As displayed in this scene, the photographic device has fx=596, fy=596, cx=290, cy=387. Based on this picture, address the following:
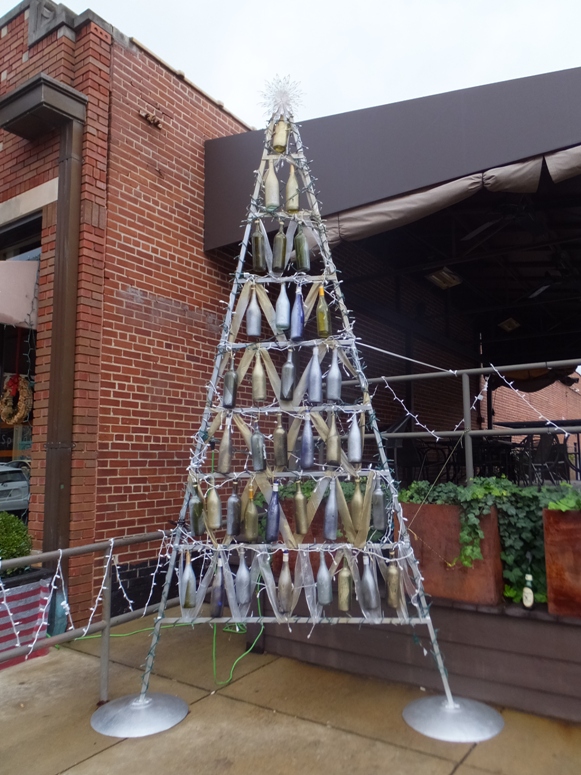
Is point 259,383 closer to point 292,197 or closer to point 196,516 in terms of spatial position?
point 196,516

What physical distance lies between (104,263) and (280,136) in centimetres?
215

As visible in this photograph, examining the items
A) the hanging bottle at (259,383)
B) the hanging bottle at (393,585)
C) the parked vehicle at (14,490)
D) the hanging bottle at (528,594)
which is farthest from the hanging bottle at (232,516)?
the parked vehicle at (14,490)

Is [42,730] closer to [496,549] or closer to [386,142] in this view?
[496,549]

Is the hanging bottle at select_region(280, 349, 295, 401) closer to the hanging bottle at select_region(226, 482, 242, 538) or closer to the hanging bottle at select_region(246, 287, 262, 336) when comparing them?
the hanging bottle at select_region(246, 287, 262, 336)

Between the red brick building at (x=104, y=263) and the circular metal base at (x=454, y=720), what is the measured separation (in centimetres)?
276

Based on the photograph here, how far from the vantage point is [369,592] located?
3.13 m

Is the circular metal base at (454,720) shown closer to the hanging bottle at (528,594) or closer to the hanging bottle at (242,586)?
the hanging bottle at (528,594)

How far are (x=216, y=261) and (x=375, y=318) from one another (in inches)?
129

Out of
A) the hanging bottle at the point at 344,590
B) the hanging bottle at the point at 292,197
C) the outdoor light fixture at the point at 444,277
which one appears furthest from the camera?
the outdoor light fixture at the point at 444,277

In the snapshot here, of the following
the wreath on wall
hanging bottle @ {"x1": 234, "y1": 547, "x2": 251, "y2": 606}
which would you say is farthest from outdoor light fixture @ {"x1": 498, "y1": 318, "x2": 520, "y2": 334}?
hanging bottle @ {"x1": 234, "y1": 547, "x2": 251, "y2": 606}

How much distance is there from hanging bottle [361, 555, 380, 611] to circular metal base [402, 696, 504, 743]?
65cm

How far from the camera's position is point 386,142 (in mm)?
5055

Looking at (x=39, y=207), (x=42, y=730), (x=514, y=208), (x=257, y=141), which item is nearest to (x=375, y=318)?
(x=514, y=208)

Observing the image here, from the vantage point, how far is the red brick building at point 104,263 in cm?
484
